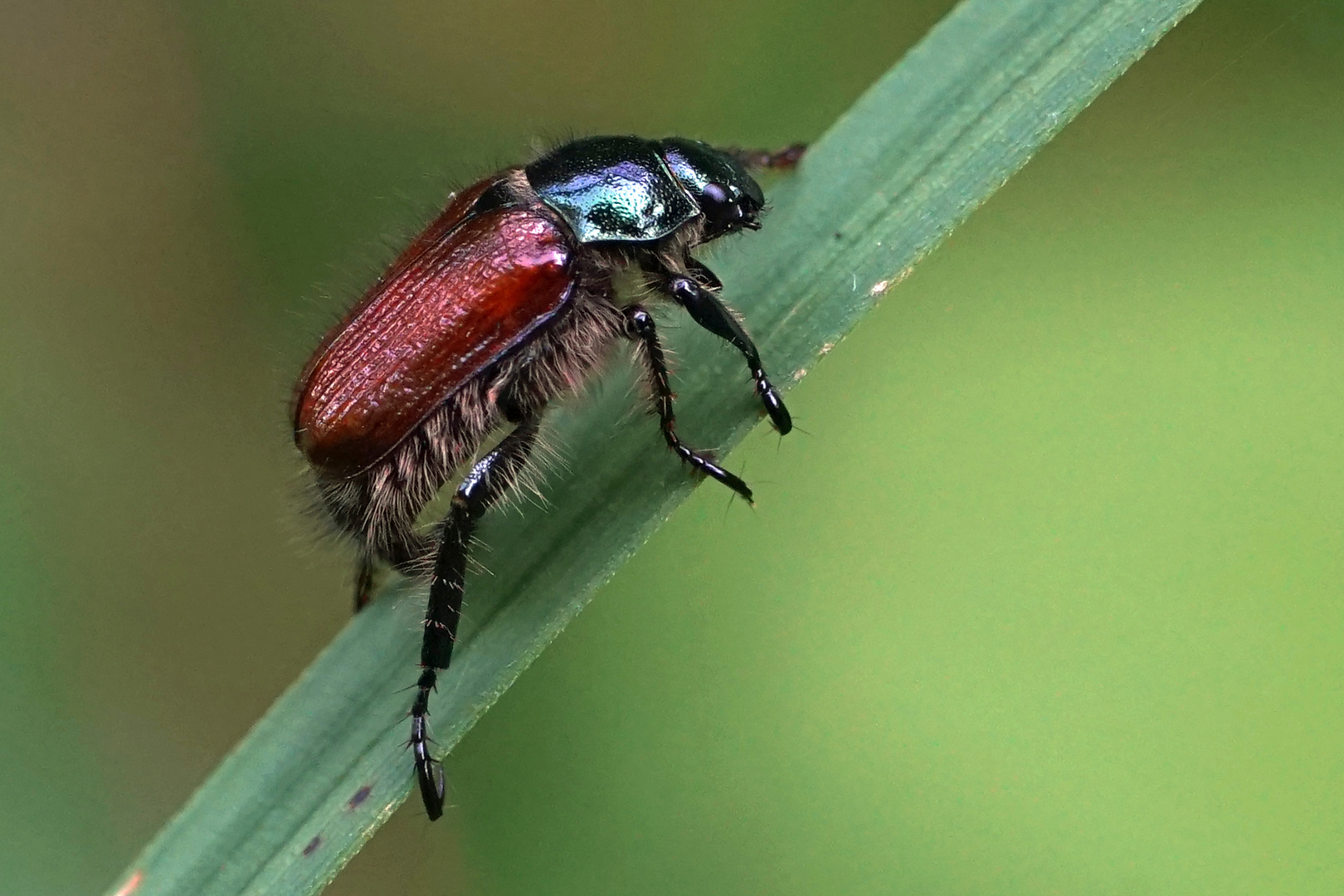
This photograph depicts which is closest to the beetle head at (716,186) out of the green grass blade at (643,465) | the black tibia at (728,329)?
the green grass blade at (643,465)

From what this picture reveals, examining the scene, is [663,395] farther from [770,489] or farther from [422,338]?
[770,489]

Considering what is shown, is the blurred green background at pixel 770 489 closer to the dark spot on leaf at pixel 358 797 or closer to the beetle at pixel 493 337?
the beetle at pixel 493 337

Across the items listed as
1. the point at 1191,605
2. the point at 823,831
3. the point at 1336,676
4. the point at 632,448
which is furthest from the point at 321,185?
the point at 1336,676

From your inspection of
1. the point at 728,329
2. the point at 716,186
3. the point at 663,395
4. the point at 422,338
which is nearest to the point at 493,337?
the point at 422,338

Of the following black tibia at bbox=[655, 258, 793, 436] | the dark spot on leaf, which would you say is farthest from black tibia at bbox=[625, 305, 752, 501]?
the dark spot on leaf

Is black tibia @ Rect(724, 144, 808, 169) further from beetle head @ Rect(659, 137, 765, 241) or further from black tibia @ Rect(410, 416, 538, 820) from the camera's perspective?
black tibia @ Rect(410, 416, 538, 820)

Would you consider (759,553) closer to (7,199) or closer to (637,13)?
(637,13)
